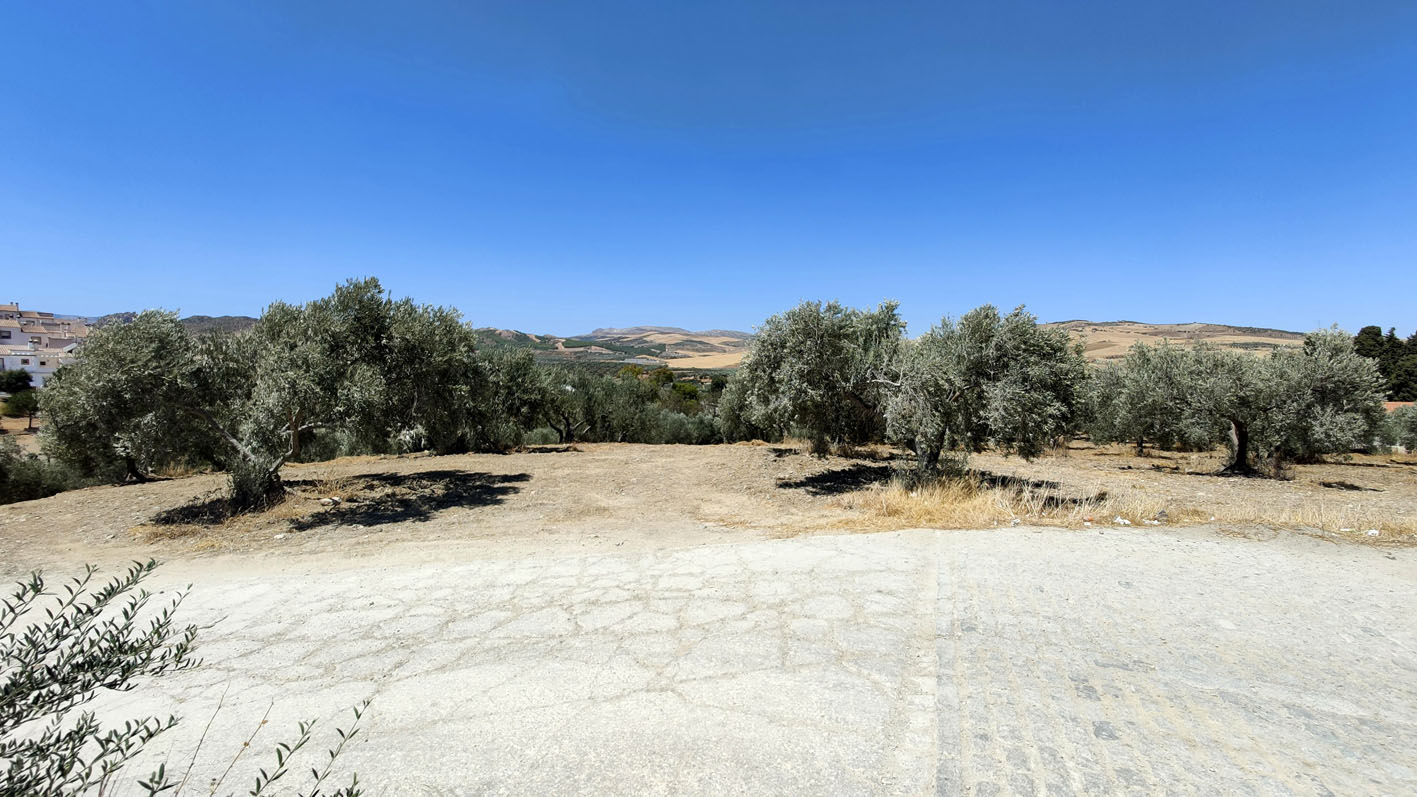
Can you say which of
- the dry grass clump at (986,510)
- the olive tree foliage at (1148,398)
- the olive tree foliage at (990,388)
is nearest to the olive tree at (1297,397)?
the olive tree foliage at (1148,398)

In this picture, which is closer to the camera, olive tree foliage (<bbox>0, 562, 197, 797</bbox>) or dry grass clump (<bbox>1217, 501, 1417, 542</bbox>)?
olive tree foliage (<bbox>0, 562, 197, 797</bbox>)

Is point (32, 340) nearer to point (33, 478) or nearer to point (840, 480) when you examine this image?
point (33, 478)

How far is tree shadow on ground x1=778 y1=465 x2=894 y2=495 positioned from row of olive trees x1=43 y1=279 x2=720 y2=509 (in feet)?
22.0

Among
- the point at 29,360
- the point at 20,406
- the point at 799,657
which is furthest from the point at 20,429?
the point at 799,657

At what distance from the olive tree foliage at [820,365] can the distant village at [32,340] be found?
66.3 metres

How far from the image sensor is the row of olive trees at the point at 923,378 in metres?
9.77

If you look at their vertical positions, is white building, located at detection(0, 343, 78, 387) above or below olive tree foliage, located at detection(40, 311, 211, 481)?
above

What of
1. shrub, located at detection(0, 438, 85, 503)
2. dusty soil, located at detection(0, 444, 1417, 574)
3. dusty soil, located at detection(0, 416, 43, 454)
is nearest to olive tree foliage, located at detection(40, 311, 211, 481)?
dusty soil, located at detection(0, 444, 1417, 574)

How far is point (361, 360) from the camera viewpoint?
33.8 ft

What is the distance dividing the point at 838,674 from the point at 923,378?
6946 mm

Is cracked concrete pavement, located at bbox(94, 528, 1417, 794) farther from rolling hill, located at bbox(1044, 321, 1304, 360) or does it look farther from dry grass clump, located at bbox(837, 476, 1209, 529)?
rolling hill, located at bbox(1044, 321, 1304, 360)

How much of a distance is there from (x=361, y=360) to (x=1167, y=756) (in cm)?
1138

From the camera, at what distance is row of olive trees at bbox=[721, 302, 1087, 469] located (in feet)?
32.0

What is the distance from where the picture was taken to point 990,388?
9.82m
